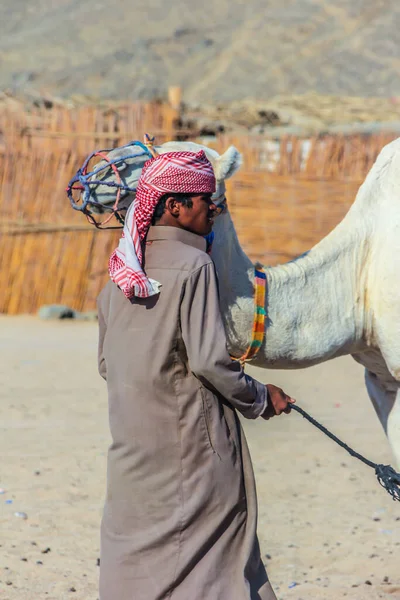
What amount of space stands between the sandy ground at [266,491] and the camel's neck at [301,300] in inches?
56.8

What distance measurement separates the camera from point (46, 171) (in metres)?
13.3

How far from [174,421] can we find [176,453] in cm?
10

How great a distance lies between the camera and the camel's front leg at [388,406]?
4344 mm

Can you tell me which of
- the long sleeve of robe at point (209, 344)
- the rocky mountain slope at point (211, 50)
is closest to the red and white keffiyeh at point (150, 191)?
the long sleeve of robe at point (209, 344)

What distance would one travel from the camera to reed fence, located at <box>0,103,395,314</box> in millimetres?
12992

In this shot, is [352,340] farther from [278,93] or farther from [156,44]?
[156,44]

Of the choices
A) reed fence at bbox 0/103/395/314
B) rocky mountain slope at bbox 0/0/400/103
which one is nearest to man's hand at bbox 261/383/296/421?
reed fence at bbox 0/103/395/314

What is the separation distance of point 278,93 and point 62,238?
80.2ft

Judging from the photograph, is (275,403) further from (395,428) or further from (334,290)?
(395,428)

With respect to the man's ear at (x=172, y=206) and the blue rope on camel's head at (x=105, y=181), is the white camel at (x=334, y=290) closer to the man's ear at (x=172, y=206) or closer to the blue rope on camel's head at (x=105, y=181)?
the blue rope on camel's head at (x=105, y=181)

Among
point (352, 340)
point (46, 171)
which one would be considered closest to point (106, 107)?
point (46, 171)

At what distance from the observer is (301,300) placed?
4.18 meters

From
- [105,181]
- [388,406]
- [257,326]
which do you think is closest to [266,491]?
[388,406]

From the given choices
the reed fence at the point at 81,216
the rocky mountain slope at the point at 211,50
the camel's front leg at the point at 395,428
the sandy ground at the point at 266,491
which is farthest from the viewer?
the rocky mountain slope at the point at 211,50
